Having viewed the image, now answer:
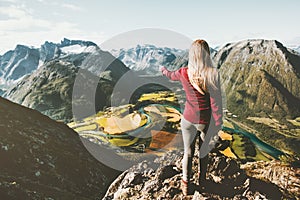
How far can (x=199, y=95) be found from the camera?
408 inches

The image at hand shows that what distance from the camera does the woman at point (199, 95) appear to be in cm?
1002

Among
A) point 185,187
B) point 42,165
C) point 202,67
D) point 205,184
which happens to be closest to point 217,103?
point 202,67

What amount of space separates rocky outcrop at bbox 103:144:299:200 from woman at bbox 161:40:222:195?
1393mm

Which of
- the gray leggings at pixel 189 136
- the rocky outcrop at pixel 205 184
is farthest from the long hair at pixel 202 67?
the rocky outcrop at pixel 205 184

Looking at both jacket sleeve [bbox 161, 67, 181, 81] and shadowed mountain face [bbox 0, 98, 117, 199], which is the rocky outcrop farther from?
shadowed mountain face [bbox 0, 98, 117, 199]

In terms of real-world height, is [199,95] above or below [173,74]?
below

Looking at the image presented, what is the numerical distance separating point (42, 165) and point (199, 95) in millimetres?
25616

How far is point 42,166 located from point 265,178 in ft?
79.9

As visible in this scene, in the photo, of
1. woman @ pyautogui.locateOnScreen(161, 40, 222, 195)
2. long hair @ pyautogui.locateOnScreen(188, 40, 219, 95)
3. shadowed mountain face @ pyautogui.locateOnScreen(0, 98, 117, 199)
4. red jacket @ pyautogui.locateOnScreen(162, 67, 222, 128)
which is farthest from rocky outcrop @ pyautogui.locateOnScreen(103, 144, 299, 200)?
shadowed mountain face @ pyautogui.locateOnScreen(0, 98, 117, 199)

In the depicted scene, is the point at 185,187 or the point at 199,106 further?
the point at 185,187

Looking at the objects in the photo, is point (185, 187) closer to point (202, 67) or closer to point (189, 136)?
point (189, 136)

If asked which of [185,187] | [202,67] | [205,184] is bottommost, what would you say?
[205,184]

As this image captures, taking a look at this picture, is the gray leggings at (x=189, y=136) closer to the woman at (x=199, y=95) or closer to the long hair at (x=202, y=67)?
the woman at (x=199, y=95)

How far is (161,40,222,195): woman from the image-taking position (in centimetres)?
1002
